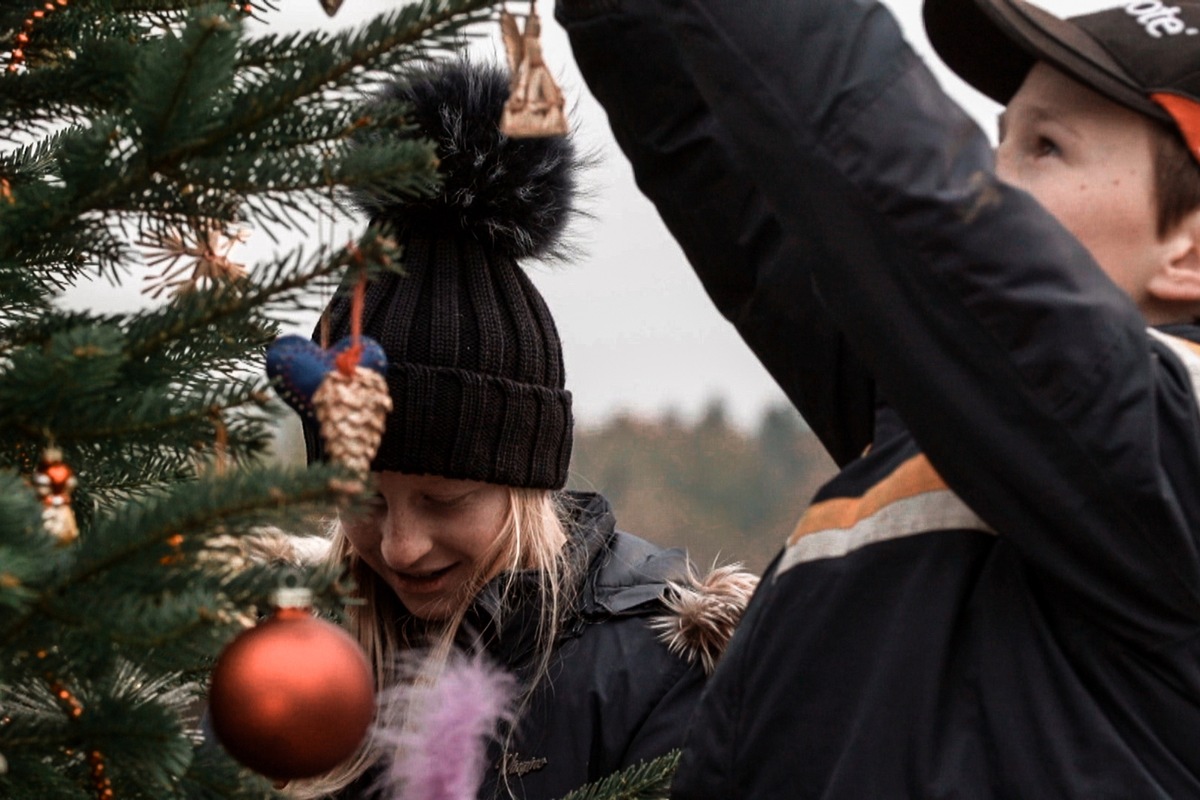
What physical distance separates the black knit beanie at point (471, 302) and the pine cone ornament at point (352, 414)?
3.30 feet

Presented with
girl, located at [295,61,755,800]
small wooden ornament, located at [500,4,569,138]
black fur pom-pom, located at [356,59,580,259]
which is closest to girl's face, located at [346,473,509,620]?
girl, located at [295,61,755,800]

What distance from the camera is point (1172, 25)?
151cm

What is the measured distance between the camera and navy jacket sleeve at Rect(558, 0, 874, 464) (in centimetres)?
157

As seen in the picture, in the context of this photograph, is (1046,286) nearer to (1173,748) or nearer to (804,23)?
(804,23)

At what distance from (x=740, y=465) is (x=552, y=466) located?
814 inches

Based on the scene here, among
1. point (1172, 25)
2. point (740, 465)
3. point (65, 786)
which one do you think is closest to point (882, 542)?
point (1172, 25)

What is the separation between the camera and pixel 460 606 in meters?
2.32

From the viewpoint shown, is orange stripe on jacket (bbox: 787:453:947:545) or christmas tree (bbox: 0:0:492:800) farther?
orange stripe on jacket (bbox: 787:453:947:545)

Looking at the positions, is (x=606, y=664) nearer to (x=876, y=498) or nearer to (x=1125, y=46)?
(x=876, y=498)

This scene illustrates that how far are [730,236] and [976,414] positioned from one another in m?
0.45

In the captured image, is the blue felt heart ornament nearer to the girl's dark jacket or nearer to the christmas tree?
the christmas tree

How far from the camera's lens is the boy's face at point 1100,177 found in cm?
148

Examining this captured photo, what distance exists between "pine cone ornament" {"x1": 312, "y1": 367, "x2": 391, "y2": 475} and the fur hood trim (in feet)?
3.49

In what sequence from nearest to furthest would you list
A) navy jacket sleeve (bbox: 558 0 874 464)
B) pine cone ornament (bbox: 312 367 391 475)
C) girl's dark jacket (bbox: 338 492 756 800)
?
pine cone ornament (bbox: 312 367 391 475), navy jacket sleeve (bbox: 558 0 874 464), girl's dark jacket (bbox: 338 492 756 800)
